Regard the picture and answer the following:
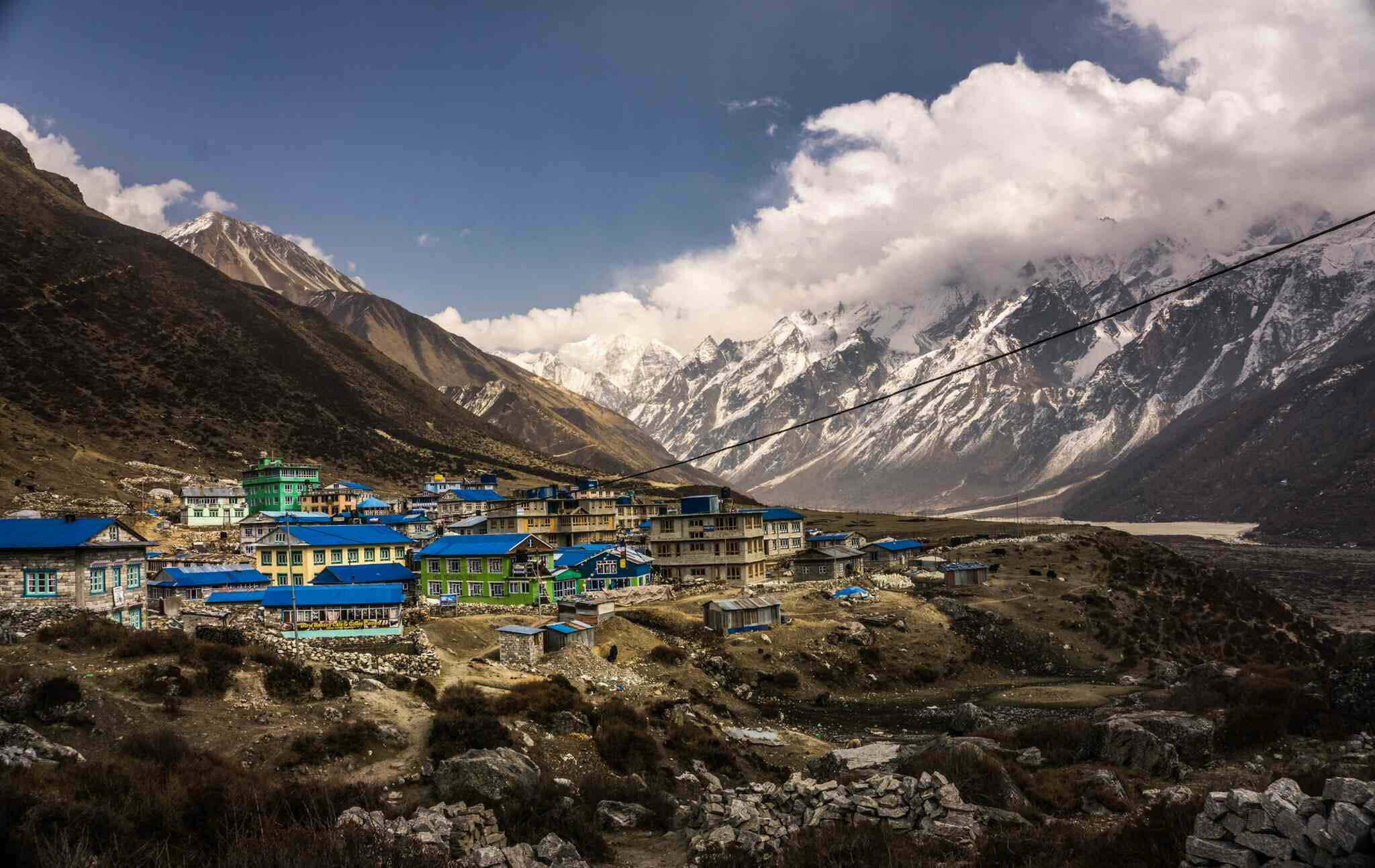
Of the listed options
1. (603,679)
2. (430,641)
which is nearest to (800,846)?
(603,679)

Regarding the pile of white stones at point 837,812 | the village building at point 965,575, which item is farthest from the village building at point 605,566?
the pile of white stones at point 837,812

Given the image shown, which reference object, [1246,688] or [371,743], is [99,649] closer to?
[371,743]

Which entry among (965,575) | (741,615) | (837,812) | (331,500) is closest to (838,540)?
(965,575)

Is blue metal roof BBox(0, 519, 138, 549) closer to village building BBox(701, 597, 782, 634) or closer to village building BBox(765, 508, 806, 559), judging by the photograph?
village building BBox(701, 597, 782, 634)

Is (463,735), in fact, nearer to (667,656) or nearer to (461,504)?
(667,656)

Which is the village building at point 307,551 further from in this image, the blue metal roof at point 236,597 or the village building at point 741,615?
the village building at point 741,615

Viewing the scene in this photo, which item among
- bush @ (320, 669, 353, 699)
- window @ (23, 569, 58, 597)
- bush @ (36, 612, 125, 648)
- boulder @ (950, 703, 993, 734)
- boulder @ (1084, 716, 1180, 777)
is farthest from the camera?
boulder @ (950, 703, 993, 734)

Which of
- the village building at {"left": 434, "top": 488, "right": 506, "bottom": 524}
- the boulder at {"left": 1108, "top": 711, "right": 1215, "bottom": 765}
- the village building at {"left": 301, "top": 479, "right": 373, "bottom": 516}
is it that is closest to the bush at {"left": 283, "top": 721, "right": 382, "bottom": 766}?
the boulder at {"left": 1108, "top": 711, "right": 1215, "bottom": 765}

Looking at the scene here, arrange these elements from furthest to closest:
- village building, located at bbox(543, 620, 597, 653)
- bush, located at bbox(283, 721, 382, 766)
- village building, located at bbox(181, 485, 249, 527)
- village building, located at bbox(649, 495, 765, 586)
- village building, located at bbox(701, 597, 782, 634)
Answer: village building, located at bbox(181, 485, 249, 527)
village building, located at bbox(649, 495, 765, 586)
village building, located at bbox(701, 597, 782, 634)
village building, located at bbox(543, 620, 597, 653)
bush, located at bbox(283, 721, 382, 766)
